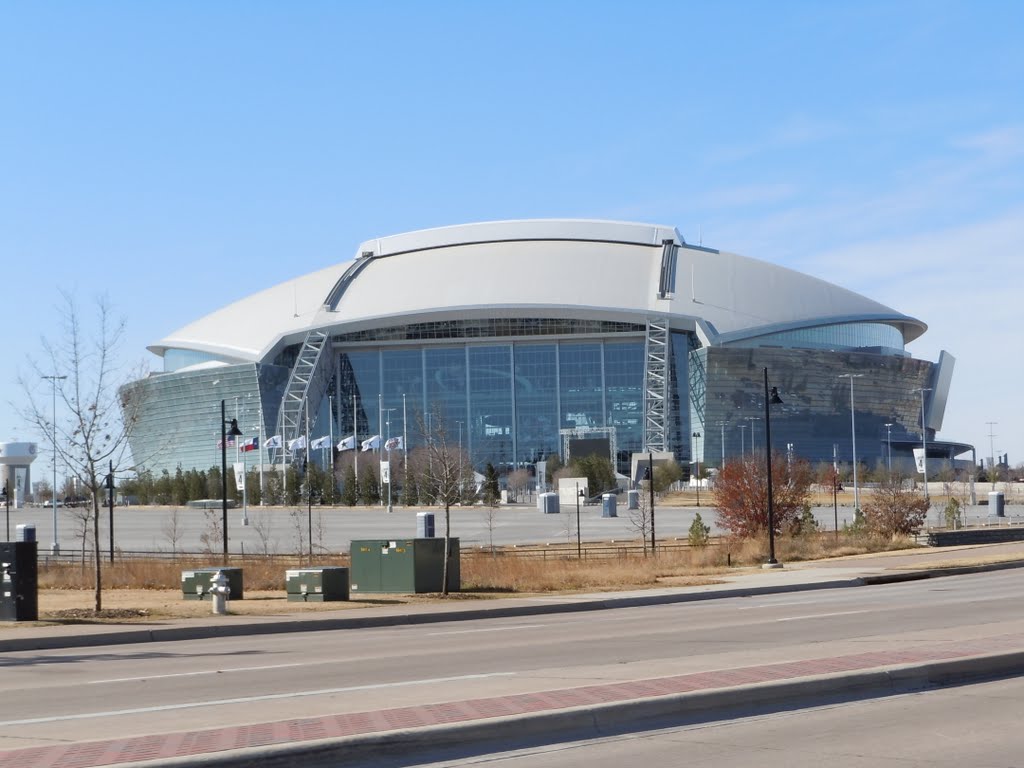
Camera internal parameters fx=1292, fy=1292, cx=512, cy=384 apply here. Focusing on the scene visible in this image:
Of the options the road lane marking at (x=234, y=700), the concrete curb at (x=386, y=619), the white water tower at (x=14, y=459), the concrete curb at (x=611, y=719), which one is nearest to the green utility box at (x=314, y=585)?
the concrete curb at (x=386, y=619)

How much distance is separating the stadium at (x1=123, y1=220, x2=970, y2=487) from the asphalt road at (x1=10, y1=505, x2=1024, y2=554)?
38.7 meters

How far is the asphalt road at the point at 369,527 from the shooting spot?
65.1 m

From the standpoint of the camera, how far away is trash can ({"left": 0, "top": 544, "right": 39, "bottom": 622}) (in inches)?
938

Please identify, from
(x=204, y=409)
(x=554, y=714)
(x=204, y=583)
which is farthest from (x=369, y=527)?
(x=204, y=409)

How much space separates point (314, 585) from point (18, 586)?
22.7 ft

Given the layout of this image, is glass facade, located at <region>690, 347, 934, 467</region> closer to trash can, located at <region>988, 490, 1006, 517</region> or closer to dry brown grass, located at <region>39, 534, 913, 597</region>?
trash can, located at <region>988, 490, 1006, 517</region>

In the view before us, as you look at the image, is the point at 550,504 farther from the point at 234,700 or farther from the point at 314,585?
the point at 234,700

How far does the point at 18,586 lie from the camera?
23.8 metres

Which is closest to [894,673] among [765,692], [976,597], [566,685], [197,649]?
[765,692]

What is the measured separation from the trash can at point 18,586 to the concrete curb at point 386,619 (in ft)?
10.1

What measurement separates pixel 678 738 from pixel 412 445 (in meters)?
130

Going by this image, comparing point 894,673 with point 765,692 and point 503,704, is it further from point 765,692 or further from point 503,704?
point 503,704

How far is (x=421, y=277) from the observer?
5807 inches

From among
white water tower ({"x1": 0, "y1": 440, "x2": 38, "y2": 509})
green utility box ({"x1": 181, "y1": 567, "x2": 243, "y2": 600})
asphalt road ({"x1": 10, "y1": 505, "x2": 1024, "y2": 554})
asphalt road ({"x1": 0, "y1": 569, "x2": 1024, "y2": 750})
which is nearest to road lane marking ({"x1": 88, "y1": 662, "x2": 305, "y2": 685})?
asphalt road ({"x1": 0, "y1": 569, "x2": 1024, "y2": 750})
